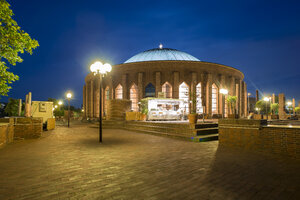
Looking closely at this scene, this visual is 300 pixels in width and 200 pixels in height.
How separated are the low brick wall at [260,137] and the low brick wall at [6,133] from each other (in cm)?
931

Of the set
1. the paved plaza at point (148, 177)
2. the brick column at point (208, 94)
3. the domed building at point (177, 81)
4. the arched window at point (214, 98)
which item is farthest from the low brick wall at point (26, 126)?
the arched window at point (214, 98)

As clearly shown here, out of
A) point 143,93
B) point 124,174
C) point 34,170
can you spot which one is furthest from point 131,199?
point 143,93

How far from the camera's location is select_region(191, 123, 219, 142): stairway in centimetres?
923

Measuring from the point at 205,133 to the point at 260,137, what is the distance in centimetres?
377

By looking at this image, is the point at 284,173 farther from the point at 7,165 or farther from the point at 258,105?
the point at 258,105

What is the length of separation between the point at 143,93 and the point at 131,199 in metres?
30.4

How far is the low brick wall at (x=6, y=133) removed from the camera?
761 centimetres

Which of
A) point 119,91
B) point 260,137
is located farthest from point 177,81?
point 260,137

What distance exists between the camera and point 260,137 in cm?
656

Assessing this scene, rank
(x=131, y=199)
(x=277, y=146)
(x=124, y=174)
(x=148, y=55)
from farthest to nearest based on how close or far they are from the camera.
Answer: (x=148, y=55), (x=277, y=146), (x=124, y=174), (x=131, y=199)

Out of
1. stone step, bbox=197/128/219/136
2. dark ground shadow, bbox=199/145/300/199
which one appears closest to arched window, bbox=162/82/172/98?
stone step, bbox=197/128/219/136

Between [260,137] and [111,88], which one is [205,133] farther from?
[111,88]

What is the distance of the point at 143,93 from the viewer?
33.2 m

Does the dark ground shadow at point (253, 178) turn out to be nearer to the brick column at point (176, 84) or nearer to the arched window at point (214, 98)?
the brick column at point (176, 84)
